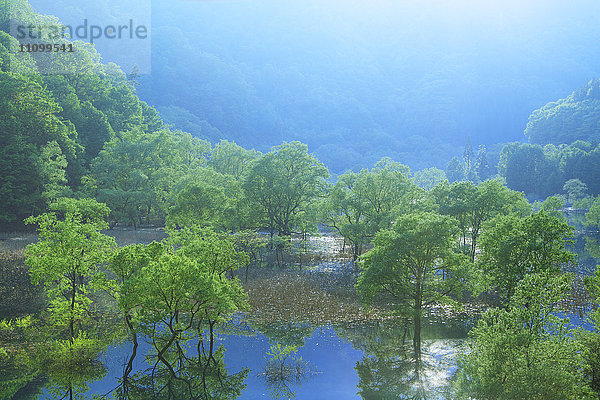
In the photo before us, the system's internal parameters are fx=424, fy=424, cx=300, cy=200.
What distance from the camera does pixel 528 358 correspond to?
70.0ft

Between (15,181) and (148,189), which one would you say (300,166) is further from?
(15,181)

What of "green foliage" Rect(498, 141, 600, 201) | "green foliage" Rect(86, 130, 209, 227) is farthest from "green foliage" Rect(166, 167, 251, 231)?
"green foliage" Rect(498, 141, 600, 201)

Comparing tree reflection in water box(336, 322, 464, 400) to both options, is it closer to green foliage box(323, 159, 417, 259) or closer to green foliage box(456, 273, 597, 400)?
green foliage box(456, 273, 597, 400)

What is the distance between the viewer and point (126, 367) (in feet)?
96.3


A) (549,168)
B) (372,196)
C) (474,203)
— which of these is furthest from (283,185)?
(549,168)

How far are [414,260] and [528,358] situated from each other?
12.9m

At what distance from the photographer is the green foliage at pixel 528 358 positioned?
20625mm

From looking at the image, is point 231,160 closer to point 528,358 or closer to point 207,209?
point 207,209

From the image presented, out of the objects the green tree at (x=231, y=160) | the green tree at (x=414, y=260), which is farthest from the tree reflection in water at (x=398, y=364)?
the green tree at (x=231, y=160)

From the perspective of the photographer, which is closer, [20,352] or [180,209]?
[20,352]

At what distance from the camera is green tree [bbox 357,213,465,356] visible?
1275 inches

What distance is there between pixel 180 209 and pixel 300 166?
67.2ft

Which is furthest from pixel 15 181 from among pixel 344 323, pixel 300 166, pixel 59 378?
pixel 344 323

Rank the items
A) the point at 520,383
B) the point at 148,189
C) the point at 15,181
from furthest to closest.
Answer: the point at 148,189, the point at 15,181, the point at 520,383
